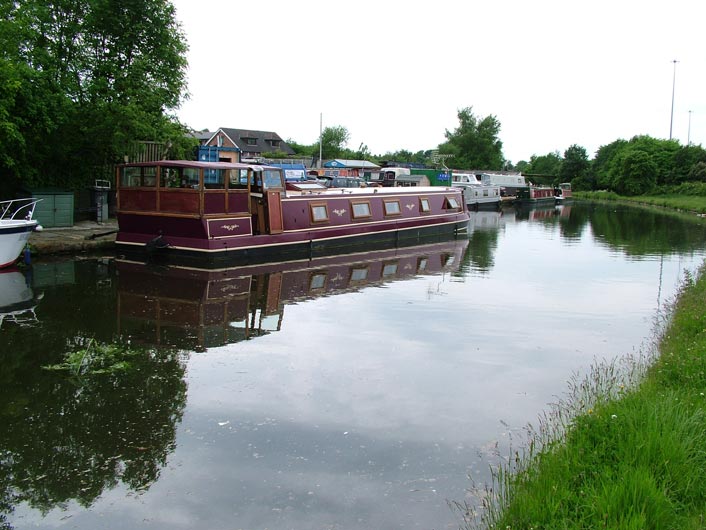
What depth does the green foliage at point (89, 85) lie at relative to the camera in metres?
15.6

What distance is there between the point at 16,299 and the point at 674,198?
163 ft

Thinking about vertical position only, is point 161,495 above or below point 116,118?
below

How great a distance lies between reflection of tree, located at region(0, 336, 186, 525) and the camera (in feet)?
15.6

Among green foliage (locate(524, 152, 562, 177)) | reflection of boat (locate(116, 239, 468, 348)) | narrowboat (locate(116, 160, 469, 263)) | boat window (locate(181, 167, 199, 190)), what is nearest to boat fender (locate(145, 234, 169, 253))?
narrowboat (locate(116, 160, 469, 263))

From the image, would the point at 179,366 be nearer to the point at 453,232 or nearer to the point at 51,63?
the point at 51,63

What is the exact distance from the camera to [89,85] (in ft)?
58.7

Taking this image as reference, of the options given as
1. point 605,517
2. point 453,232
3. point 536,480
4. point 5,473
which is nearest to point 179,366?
point 5,473

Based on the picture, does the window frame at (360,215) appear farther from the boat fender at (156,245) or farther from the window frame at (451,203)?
the boat fender at (156,245)

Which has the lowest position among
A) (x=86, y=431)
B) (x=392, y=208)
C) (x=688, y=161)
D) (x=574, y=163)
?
(x=86, y=431)

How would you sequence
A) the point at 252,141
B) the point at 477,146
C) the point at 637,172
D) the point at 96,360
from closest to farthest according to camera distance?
the point at 96,360
the point at 637,172
the point at 252,141
the point at 477,146

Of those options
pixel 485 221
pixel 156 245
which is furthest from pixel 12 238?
pixel 485 221

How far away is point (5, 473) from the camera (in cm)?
488

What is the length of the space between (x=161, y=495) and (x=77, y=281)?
8572mm

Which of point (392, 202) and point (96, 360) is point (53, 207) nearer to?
point (392, 202)
